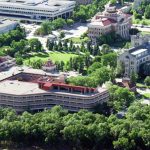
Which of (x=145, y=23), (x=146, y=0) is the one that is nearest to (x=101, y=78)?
(x=145, y=23)

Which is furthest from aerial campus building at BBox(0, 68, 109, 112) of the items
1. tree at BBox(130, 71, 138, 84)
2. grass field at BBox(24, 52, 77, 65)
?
grass field at BBox(24, 52, 77, 65)

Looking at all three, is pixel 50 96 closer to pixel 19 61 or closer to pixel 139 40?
pixel 19 61

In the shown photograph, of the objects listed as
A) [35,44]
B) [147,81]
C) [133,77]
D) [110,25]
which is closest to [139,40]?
[147,81]

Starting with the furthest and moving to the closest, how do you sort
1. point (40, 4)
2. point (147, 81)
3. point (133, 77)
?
1. point (40, 4)
2. point (147, 81)
3. point (133, 77)

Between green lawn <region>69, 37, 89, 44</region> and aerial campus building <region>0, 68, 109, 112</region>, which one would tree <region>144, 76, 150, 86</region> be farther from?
green lawn <region>69, 37, 89, 44</region>

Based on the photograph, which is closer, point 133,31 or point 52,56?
point 52,56

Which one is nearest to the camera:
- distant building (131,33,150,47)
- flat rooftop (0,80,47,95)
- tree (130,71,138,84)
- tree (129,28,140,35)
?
flat rooftop (0,80,47,95)

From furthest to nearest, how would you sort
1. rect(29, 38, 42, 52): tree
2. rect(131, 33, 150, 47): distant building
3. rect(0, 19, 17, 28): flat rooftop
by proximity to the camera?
rect(0, 19, 17, 28): flat rooftop < rect(29, 38, 42, 52): tree < rect(131, 33, 150, 47): distant building
